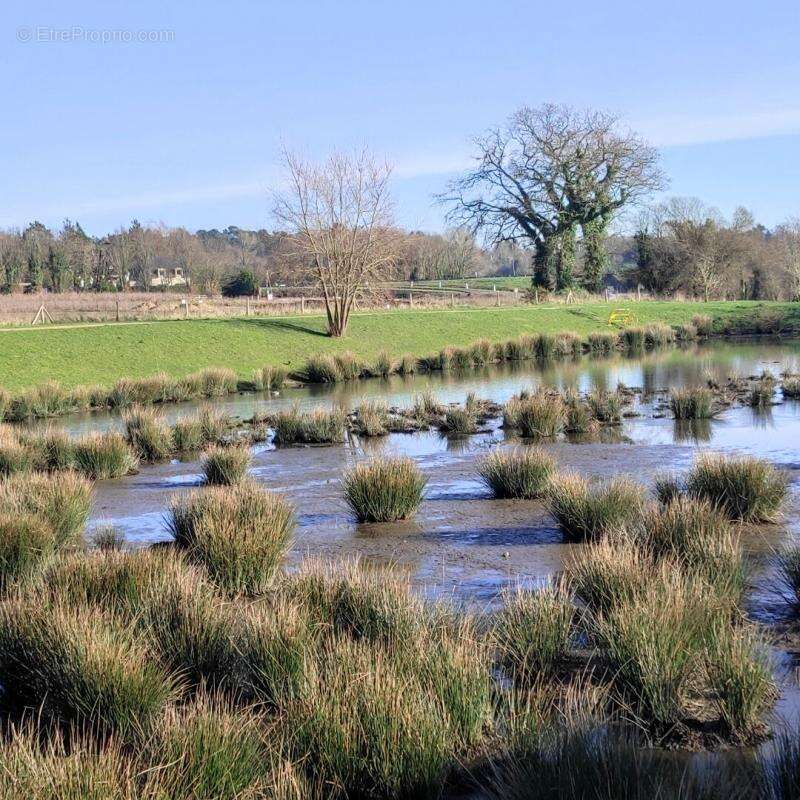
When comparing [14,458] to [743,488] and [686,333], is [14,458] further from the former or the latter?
[686,333]

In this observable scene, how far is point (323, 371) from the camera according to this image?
34531 millimetres

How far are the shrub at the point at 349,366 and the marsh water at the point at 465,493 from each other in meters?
5.56

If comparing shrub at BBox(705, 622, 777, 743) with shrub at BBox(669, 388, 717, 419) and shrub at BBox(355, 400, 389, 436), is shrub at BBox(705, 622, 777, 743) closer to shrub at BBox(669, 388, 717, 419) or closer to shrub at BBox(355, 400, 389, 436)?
shrub at BBox(355, 400, 389, 436)

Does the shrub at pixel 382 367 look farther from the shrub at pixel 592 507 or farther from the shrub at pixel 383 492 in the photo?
the shrub at pixel 592 507

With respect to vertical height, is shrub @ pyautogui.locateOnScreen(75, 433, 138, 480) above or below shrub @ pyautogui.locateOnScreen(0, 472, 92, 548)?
below

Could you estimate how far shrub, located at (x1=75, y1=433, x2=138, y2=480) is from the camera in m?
15.9

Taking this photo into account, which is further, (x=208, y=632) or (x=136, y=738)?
(x=208, y=632)

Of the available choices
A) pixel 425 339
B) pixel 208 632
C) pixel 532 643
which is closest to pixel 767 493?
pixel 532 643

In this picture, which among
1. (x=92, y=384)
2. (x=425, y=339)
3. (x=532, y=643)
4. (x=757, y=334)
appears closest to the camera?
(x=532, y=643)

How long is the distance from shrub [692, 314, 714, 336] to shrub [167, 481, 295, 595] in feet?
149

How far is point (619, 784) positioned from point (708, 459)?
298 inches

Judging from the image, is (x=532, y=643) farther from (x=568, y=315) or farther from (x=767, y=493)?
(x=568, y=315)

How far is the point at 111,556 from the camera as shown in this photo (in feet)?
26.6

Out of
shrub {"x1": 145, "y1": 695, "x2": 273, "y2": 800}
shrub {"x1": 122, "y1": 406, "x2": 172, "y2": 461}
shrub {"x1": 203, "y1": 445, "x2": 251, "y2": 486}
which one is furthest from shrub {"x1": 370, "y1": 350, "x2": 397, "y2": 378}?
shrub {"x1": 145, "y1": 695, "x2": 273, "y2": 800}
